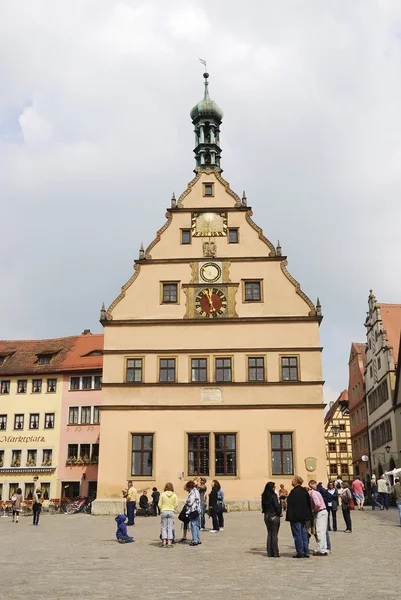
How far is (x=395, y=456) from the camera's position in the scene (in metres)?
43.8

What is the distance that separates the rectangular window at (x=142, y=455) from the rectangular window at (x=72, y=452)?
37.2 ft

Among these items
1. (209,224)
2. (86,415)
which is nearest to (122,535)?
(209,224)

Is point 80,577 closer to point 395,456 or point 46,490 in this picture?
point 46,490

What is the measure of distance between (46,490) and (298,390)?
19384 millimetres

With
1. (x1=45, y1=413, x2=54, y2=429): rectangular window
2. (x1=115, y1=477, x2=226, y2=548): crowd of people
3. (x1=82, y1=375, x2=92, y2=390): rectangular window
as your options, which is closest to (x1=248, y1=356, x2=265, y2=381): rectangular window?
(x1=115, y1=477, x2=226, y2=548): crowd of people

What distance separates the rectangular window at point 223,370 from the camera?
32.8 meters

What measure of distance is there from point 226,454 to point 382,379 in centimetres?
2017

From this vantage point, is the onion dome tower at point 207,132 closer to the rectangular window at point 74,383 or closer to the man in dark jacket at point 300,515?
the rectangular window at point 74,383

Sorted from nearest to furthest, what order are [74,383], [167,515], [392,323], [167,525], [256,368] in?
[167,525] → [167,515] → [256,368] → [74,383] → [392,323]

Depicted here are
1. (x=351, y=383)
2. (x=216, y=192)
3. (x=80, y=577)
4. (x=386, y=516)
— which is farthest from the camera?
(x=351, y=383)

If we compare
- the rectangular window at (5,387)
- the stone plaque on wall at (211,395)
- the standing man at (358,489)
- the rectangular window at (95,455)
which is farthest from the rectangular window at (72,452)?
the standing man at (358,489)

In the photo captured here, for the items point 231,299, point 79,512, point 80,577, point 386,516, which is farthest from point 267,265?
point 80,577

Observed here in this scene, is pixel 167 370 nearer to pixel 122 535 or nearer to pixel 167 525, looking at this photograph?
pixel 122 535

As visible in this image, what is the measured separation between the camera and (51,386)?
44531 mm
